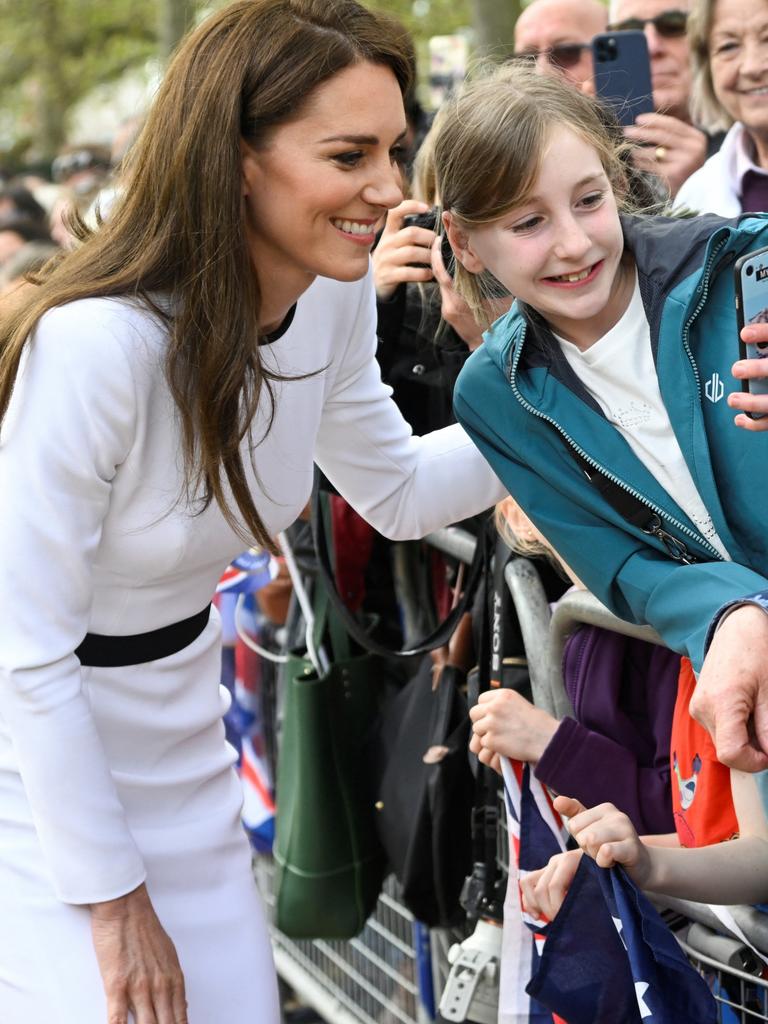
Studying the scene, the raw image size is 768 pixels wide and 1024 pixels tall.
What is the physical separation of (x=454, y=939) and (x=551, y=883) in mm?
1228

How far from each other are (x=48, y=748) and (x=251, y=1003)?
2.07ft

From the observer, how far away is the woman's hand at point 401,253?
278 cm

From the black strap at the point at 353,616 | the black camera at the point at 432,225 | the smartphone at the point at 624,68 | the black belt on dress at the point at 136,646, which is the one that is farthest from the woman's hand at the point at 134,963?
the smartphone at the point at 624,68

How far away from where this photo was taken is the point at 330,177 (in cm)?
213

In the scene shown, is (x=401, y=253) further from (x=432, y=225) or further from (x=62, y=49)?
(x=62, y=49)

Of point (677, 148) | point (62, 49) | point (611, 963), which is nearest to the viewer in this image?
point (611, 963)

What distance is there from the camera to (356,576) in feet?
11.4

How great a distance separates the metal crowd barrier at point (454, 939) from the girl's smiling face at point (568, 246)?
1.56 feet

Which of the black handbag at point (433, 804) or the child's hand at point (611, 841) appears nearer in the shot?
the child's hand at point (611, 841)

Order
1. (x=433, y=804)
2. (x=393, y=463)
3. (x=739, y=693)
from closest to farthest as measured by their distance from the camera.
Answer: (x=739, y=693)
(x=393, y=463)
(x=433, y=804)

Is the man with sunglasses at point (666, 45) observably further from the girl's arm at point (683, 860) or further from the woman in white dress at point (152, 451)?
the girl's arm at point (683, 860)

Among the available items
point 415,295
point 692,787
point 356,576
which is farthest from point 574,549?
point 356,576

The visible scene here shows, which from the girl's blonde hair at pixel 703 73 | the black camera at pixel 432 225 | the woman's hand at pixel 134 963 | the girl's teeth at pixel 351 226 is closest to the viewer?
the woman's hand at pixel 134 963

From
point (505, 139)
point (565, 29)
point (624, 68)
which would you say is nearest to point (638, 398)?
point (505, 139)
